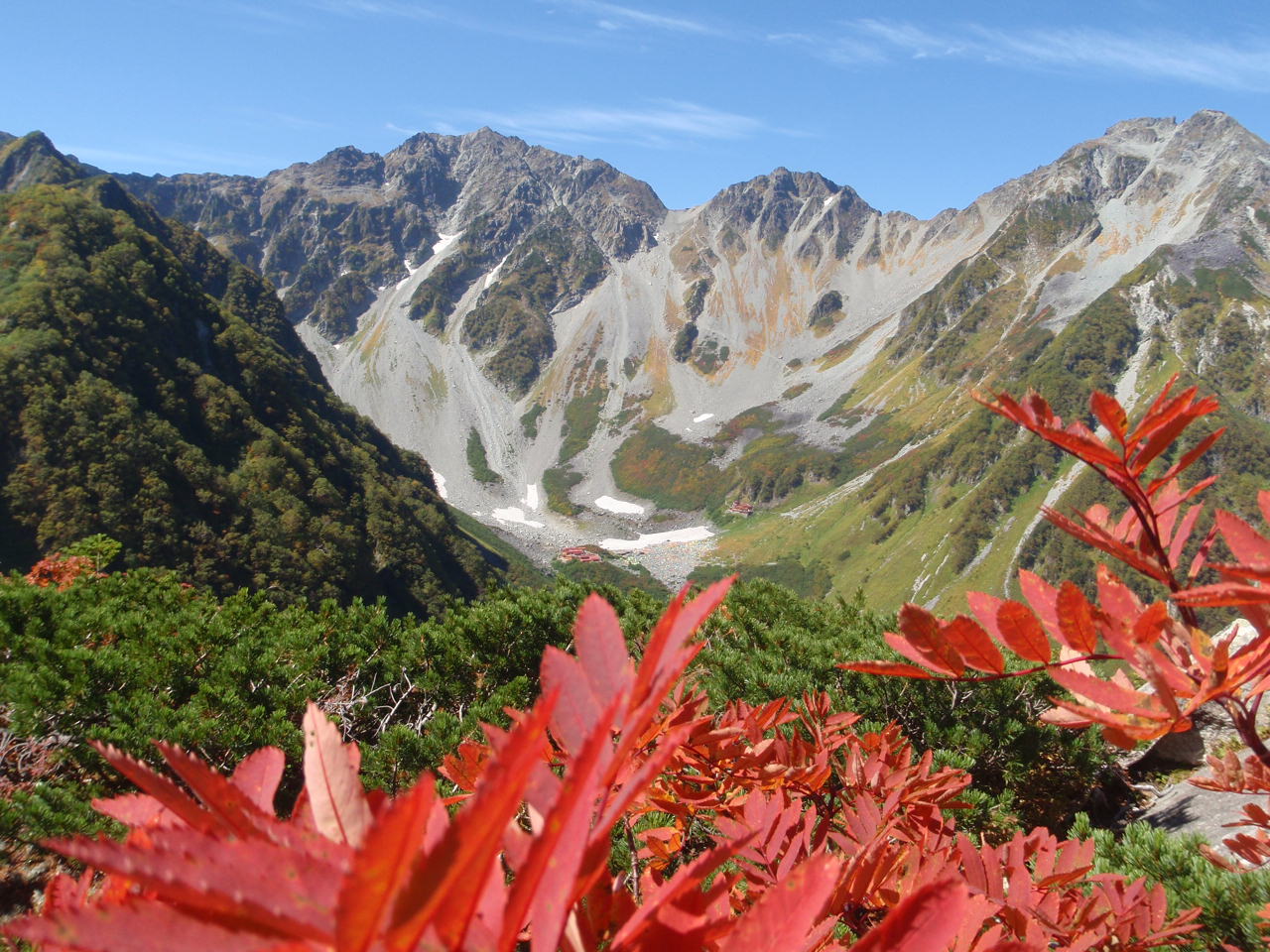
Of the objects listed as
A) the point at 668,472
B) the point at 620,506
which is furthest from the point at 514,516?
the point at 668,472

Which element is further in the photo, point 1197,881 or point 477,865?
point 1197,881

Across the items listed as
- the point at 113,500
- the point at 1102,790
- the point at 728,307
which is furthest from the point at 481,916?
the point at 728,307

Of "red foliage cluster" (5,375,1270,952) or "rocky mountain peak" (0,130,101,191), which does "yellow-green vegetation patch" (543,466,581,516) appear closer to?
"rocky mountain peak" (0,130,101,191)

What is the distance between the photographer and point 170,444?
5944 cm

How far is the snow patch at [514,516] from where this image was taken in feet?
433

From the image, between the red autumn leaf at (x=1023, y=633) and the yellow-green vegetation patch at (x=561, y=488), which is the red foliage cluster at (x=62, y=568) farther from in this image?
the yellow-green vegetation patch at (x=561, y=488)

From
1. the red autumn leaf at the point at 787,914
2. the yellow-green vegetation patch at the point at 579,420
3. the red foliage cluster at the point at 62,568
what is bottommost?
the red foliage cluster at the point at 62,568

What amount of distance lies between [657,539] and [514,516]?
29.7 m

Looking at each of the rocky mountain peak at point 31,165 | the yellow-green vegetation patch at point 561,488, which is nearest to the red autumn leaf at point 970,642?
the yellow-green vegetation patch at point 561,488

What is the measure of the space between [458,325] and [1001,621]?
197732 mm

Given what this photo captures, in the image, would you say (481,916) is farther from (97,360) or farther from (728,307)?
(728,307)

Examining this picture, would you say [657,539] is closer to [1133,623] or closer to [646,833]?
[646,833]

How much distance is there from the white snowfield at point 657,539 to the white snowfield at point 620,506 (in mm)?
8545

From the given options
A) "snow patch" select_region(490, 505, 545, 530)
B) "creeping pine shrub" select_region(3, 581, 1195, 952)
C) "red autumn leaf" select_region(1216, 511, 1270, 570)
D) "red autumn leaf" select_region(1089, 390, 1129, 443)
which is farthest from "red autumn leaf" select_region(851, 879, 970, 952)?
"snow patch" select_region(490, 505, 545, 530)
